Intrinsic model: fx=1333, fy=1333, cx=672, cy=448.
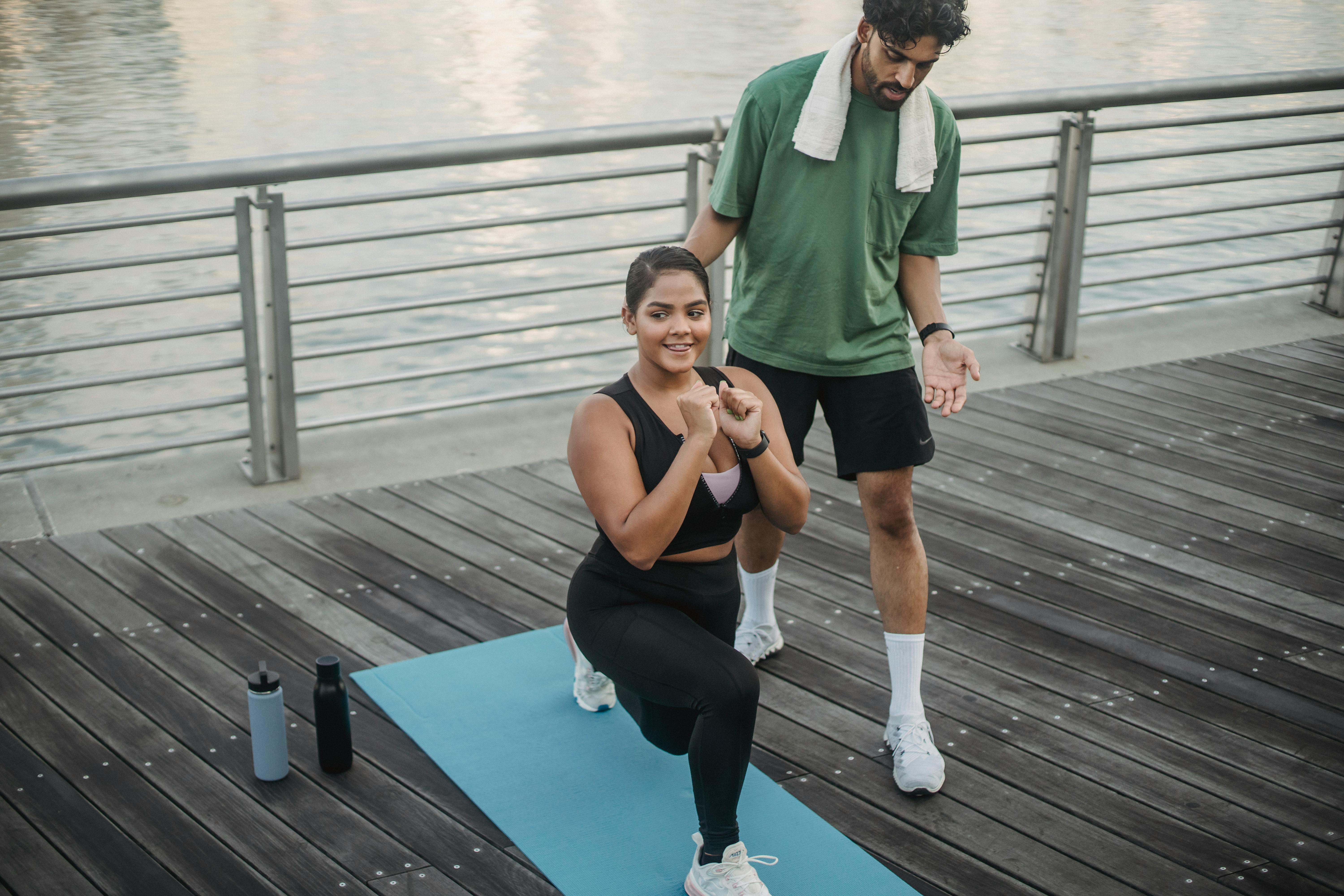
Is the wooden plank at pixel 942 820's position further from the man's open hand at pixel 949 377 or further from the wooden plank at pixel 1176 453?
the wooden plank at pixel 1176 453

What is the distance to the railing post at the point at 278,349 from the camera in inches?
171

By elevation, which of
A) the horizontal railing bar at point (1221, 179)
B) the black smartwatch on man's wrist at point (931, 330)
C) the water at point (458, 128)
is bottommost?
the water at point (458, 128)

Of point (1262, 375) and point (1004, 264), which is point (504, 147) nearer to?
point (1004, 264)

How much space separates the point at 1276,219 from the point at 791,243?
350 inches

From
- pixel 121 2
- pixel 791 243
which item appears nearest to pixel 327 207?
pixel 791 243

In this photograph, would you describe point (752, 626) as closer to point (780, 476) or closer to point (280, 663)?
point (780, 476)

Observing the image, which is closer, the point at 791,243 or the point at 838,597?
the point at 791,243

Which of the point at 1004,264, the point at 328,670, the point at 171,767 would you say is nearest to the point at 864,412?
the point at 328,670

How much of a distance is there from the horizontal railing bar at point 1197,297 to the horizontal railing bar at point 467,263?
2090 millimetres

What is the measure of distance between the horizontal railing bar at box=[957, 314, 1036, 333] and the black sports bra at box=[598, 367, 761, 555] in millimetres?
2763

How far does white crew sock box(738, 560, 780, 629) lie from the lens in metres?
3.49

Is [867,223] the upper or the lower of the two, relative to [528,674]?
upper

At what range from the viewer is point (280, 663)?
11.5ft

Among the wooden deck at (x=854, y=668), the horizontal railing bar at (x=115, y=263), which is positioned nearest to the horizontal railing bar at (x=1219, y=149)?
the wooden deck at (x=854, y=668)
